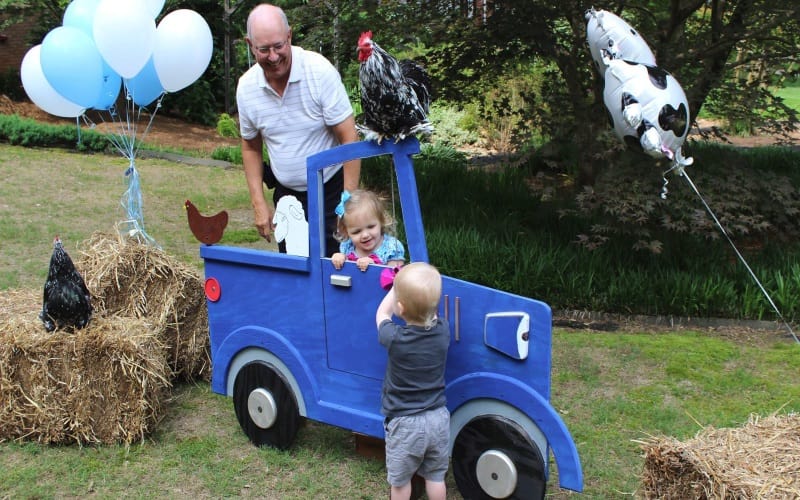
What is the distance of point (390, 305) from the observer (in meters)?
2.73

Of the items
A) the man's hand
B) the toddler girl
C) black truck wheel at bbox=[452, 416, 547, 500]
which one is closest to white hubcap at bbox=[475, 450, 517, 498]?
black truck wheel at bbox=[452, 416, 547, 500]

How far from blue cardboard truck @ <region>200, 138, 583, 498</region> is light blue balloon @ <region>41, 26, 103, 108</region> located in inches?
62.0

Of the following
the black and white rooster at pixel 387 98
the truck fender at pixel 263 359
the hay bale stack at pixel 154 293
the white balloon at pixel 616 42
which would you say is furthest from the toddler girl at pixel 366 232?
the white balloon at pixel 616 42

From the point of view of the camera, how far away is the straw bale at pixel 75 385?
11.0 ft

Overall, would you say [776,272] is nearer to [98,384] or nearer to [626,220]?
[626,220]

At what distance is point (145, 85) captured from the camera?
469 centimetres

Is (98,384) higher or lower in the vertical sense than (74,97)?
lower

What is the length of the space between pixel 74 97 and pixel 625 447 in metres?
3.49

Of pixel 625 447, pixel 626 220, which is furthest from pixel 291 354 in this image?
pixel 626 220

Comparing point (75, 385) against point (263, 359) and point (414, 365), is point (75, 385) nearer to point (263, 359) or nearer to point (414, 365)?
point (263, 359)

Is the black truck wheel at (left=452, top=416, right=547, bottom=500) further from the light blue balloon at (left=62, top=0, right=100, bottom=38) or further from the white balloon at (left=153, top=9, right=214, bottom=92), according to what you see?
the light blue balloon at (left=62, top=0, right=100, bottom=38)

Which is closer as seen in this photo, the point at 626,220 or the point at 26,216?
the point at 626,220

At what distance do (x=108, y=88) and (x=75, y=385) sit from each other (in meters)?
1.92

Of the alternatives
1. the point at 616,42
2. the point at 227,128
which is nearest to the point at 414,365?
the point at 616,42
